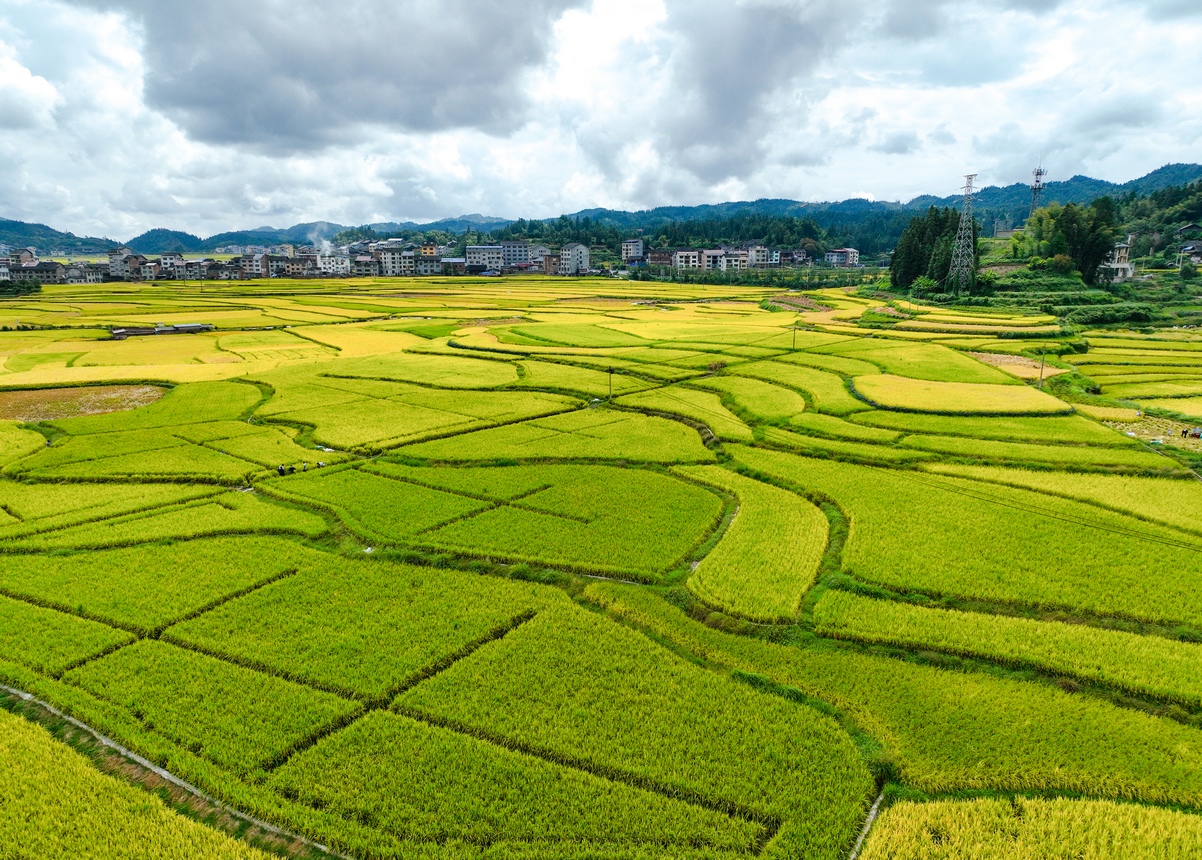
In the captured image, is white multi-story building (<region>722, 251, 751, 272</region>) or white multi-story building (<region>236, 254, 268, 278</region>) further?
white multi-story building (<region>236, 254, 268, 278</region>)

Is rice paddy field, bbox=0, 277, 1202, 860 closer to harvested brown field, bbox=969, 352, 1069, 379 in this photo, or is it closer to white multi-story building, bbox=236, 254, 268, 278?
harvested brown field, bbox=969, 352, 1069, 379

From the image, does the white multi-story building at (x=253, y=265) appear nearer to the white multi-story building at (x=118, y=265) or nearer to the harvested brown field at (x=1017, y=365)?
the white multi-story building at (x=118, y=265)

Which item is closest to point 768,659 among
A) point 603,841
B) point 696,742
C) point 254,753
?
point 696,742

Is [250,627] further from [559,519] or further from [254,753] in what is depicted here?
[559,519]

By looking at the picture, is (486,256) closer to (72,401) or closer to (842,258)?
(842,258)

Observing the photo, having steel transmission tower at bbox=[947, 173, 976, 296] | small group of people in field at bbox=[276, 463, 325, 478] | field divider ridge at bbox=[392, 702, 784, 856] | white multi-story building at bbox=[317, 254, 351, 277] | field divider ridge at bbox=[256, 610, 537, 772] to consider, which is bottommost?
field divider ridge at bbox=[392, 702, 784, 856]

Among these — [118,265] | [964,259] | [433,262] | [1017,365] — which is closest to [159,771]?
[1017,365]

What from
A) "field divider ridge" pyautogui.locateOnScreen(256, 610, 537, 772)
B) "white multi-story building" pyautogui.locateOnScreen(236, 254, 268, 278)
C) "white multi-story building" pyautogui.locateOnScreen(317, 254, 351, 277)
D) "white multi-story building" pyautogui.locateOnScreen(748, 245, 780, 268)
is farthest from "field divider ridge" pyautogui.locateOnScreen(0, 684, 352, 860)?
"white multi-story building" pyautogui.locateOnScreen(317, 254, 351, 277)
